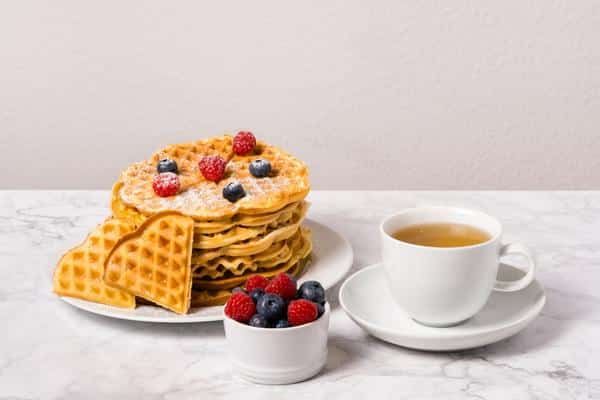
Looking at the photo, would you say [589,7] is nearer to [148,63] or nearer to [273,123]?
[273,123]

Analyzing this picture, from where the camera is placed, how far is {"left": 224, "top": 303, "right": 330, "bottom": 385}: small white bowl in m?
1.45

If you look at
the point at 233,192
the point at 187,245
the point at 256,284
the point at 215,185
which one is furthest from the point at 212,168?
the point at 256,284

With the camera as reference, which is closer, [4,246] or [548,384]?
[548,384]

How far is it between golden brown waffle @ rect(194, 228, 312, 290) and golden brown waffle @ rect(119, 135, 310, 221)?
0.11m

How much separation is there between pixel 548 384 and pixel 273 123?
2207mm

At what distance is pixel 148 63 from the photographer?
3.47m

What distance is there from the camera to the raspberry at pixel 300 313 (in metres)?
1.46

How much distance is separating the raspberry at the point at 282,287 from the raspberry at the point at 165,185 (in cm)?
40

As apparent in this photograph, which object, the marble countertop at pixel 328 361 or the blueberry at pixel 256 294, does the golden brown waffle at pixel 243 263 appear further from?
the blueberry at pixel 256 294

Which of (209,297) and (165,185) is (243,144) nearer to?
(165,185)

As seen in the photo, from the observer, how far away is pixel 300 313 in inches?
57.3

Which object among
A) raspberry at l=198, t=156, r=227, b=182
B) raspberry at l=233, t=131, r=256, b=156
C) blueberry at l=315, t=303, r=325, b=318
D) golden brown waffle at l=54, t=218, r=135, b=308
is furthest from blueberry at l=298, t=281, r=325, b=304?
raspberry at l=233, t=131, r=256, b=156

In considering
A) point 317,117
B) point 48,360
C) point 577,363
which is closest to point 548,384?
point 577,363

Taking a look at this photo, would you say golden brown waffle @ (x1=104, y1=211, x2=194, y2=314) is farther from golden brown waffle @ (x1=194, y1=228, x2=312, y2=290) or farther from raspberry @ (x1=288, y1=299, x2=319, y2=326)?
raspberry @ (x1=288, y1=299, x2=319, y2=326)
